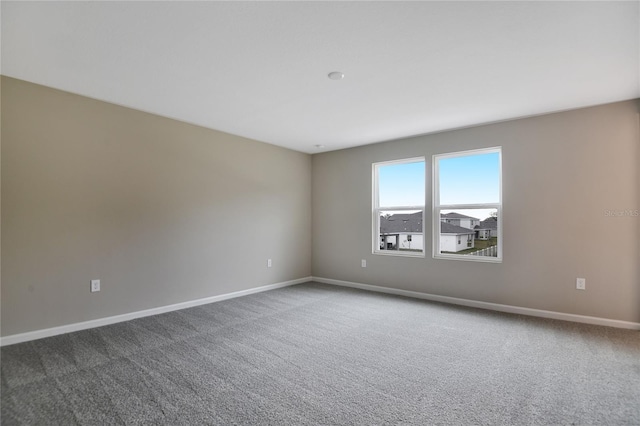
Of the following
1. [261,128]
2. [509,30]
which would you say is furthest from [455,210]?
[261,128]

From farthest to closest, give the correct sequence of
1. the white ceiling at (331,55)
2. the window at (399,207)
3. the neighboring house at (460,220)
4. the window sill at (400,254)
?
the window at (399,207), the window sill at (400,254), the neighboring house at (460,220), the white ceiling at (331,55)

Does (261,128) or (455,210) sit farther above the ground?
(261,128)

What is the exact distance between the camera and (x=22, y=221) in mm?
2850

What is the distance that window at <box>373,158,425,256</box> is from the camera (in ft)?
15.7

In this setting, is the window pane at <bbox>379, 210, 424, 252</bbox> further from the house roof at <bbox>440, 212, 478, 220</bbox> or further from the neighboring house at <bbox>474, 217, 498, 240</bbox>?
the neighboring house at <bbox>474, 217, 498, 240</bbox>

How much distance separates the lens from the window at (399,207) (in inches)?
188

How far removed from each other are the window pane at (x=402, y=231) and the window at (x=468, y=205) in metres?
0.28

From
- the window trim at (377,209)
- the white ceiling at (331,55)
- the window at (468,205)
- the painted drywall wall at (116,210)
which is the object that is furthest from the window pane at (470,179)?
the painted drywall wall at (116,210)

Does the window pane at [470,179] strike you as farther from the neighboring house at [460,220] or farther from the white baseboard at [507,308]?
the white baseboard at [507,308]

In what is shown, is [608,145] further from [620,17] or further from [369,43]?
[369,43]

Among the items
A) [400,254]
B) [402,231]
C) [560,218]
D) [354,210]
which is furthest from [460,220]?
[354,210]

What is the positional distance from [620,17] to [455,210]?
8.96 ft

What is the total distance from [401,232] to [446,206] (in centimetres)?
83

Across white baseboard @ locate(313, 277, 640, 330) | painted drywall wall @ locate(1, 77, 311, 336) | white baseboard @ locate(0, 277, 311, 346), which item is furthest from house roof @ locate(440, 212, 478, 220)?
white baseboard @ locate(0, 277, 311, 346)
